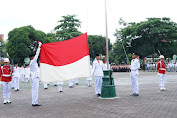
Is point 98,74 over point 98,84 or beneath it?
over

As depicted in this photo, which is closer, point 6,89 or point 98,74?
point 6,89

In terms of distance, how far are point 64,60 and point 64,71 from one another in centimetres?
45

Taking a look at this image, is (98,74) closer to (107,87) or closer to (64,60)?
(107,87)

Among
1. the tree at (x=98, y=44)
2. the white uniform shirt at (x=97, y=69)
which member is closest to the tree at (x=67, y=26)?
the tree at (x=98, y=44)

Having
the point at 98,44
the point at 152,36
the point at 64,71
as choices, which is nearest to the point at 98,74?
the point at 64,71

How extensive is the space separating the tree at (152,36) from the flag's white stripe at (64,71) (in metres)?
37.2

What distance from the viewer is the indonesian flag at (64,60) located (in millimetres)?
9016

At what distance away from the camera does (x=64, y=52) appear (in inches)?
364

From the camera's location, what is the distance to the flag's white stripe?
29.5 feet

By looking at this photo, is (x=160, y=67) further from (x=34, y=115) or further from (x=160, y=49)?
(x=160, y=49)

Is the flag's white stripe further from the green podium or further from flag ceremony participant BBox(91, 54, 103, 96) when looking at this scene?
flag ceremony participant BBox(91, 54, 103, 96)

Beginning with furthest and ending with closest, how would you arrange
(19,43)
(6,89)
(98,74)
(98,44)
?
1. (98,44)
2. (19,43)
3. (98,74)
4. (6,89)

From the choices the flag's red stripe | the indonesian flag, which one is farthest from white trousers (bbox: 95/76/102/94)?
the flag's red stripe

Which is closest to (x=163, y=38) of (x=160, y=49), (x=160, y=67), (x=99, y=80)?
(x=160, y=49)
